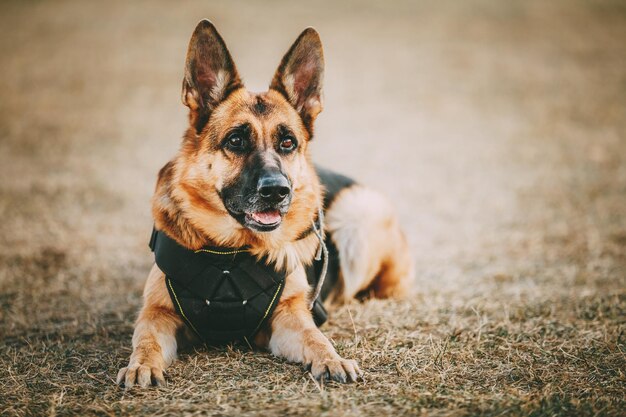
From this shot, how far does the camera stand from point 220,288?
3207mm

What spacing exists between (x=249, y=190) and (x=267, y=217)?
0.66 ft

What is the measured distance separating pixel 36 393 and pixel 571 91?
15087 millimetres

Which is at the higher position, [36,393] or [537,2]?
[537,2]

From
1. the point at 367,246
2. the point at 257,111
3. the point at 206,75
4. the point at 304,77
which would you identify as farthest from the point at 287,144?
the point at 367,246

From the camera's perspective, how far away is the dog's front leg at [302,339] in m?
2.88

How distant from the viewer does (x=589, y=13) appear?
21328 mm

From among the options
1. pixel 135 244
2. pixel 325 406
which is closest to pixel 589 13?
pixel 135 244

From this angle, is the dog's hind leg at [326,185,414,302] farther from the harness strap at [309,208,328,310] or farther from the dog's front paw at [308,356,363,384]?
the dog's front paw at [308,356,363,384]

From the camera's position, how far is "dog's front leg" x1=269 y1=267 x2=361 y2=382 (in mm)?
2879

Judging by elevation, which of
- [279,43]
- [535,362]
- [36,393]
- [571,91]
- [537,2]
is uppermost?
[537,2]

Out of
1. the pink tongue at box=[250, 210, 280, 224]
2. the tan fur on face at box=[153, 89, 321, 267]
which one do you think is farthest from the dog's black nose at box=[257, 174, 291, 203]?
the tan fur on face at box=[153, 89, 321, 267]

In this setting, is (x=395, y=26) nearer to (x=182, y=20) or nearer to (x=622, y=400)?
(x=182, y=20)

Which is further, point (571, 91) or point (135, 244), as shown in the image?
point (571, 91)

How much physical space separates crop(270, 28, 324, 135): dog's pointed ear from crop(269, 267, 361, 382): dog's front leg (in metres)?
1.19
